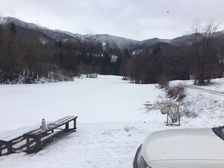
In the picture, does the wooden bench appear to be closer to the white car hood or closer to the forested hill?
the white car hood

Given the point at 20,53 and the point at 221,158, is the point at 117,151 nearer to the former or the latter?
the point at 221,158

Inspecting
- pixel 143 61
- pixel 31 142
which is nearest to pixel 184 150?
pixel 31 142

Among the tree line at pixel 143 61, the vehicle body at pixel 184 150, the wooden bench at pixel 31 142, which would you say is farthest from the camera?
the tree line at pixel 143 61

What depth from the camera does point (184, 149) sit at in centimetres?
364

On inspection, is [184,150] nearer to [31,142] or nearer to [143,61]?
[31,142]

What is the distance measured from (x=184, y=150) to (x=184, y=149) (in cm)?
3

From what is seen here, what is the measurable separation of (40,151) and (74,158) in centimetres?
128

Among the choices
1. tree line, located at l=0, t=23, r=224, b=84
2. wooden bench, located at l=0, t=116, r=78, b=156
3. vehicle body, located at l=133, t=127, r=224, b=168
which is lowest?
wooden bench, located at l=0, t=116, r=78, b=156

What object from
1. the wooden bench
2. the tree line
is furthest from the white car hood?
the tree line

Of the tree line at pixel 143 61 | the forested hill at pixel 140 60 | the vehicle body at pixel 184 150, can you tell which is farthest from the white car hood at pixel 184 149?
the forested hill at pixel 140 60

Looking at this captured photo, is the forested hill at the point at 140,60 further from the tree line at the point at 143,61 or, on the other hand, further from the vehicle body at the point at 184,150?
the vehicle body at the point at 184,150

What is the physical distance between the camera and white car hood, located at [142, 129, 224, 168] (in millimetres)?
3352

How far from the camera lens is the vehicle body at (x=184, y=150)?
331cm

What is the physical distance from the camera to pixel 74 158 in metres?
7.41
